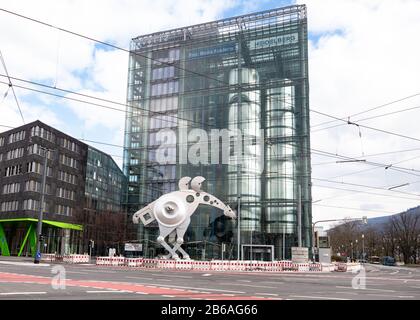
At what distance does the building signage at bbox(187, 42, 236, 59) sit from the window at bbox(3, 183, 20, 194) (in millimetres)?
31870

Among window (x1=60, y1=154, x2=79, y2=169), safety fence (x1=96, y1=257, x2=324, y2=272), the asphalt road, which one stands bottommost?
safety fence (x1=96, y1=257, x2=324, y2=272)

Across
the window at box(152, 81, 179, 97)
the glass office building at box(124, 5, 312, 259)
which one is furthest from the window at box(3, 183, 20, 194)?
the window at box(152, 81, 179, 97)

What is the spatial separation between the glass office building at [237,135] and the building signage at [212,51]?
0.15 meters

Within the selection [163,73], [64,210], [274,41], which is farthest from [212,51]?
[64,210]

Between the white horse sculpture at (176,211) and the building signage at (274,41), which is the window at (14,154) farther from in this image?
the building signage at (274,41)

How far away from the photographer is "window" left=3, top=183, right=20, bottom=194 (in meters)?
62.3

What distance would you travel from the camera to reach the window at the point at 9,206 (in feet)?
202

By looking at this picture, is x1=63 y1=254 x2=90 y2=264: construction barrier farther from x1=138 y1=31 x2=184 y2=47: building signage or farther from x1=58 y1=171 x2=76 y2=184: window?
x1=138 y1=31 x2=184 y2=47: building signage

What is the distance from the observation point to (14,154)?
64812 millimetres

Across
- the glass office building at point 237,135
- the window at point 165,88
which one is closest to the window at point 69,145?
the glass office building at point 237,135

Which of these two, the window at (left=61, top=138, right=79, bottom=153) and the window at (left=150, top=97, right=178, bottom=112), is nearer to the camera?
the window at (left=150, top=97, right=178, bottom=112)
